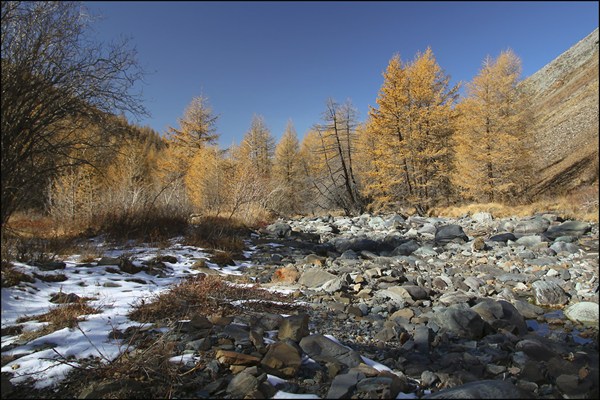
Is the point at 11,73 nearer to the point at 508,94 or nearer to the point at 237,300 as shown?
the point at 237,300

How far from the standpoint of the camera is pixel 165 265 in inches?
264

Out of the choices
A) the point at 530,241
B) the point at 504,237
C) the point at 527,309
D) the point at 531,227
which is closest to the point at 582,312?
the point at 527,309

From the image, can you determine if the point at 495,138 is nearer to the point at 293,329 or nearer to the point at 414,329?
the point at 414,329

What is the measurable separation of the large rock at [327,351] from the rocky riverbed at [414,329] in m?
0.01

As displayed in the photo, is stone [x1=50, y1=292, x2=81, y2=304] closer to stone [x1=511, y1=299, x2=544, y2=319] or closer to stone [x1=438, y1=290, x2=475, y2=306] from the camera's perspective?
stone [x1=438, y1=290, x2=475, y2=306]

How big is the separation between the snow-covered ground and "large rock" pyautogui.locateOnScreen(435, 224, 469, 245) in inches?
293

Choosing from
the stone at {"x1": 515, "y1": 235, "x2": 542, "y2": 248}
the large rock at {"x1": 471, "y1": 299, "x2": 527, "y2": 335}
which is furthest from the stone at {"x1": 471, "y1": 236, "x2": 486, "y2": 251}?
the large rock at {"x1": 471, "y1": 299, "x2": 527, "y2": 335}

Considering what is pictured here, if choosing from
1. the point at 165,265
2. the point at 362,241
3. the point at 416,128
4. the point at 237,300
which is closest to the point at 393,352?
the point at 237,300

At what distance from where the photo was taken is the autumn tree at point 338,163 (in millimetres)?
22953

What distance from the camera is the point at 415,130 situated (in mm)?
19609

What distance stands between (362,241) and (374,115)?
40.7 ft

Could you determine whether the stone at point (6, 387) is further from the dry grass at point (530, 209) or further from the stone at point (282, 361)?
the dry grass at point (530, 209)

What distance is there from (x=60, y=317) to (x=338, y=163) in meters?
22.0

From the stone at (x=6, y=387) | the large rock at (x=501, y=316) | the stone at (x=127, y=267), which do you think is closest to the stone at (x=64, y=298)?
the stone at (x=127, y=267)
